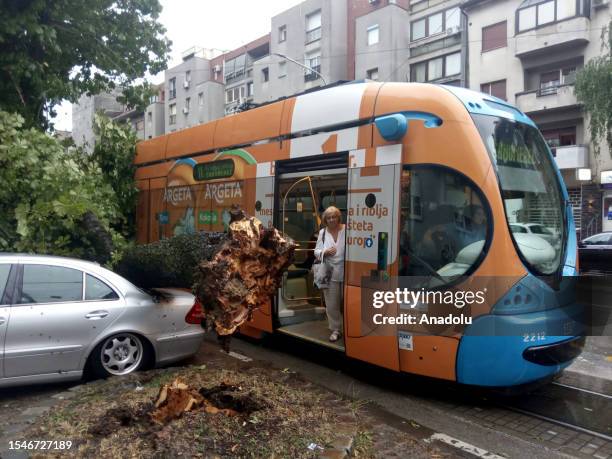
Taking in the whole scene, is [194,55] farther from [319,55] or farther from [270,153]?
[270,153]

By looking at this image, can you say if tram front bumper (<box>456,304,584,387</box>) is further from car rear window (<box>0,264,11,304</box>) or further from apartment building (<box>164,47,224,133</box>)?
apartment building (<box>164,47,224,133</box>)

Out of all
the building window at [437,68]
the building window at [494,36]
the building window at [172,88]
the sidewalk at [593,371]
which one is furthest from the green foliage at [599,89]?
the building window at [172,88]

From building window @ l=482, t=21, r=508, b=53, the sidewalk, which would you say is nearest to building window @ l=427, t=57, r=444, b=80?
building window @ l=482, t=21, r=508, b=53

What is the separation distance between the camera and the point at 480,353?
462 cm

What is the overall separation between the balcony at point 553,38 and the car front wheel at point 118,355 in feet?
78.6

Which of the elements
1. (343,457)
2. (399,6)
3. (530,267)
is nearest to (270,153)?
(530,267)

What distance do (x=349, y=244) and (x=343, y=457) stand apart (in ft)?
8.57

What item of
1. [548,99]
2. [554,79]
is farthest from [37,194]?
[554,79]

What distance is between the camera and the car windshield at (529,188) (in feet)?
15.6

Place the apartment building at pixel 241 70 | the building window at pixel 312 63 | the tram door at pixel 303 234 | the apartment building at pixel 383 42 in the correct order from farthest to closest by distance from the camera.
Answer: the apartment building at pixel 241 70
the building window at pixel 312 63
the apartment building at pixel 383 42
the tram door at pixel 303 234

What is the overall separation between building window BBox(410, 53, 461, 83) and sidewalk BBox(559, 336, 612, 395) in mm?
23623

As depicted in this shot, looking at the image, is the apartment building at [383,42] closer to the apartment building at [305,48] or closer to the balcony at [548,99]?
the apartment building at [305,48]

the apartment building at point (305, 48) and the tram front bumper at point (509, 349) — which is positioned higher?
the apartment building at point (305, 48)

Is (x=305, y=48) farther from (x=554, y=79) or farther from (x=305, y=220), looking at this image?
(x=305, y=220)
